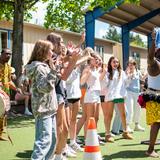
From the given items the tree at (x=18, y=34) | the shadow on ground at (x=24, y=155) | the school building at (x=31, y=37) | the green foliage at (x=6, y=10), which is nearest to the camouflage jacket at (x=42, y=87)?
the shadow on ground at (x=24, y=155)

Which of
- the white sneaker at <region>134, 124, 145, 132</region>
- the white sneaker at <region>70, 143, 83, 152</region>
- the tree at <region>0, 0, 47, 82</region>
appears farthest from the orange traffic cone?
the tree at <region>0, 0, 47, 82</region>

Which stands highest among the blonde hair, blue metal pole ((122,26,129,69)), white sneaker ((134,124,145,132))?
blue metal pole ((122,26,129,69))

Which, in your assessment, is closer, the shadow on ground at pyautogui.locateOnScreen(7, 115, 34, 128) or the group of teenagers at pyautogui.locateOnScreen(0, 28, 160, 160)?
the group of teenagers at pyautogui.locateOnScreen(0, 28, 160, 160)

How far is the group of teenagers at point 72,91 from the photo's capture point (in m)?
5.63

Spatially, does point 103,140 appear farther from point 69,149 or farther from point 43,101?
point 43,101

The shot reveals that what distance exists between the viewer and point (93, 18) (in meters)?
19.4

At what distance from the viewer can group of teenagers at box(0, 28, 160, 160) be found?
5.63 m

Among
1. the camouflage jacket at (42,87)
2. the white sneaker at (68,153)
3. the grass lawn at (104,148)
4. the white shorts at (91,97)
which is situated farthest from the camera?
the white shorts at (91,97)

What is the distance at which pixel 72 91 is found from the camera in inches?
297

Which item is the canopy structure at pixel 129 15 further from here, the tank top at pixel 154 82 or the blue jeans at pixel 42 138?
the blue jeans at pixel 42 138

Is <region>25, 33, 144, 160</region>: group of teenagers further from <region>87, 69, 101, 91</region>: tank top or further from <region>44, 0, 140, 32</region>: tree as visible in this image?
<region>44, 0, 140, 32</region>: tree

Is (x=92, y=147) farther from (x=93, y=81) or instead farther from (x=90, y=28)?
(x=90, y=28)

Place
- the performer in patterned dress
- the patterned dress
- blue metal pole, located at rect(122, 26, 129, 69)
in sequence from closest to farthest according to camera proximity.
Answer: the performer in patterned dress < the patterned dress < blue metal pole, located at rect(122, 26, 129, 69)

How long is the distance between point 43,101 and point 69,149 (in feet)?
6.35
